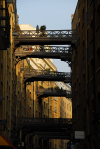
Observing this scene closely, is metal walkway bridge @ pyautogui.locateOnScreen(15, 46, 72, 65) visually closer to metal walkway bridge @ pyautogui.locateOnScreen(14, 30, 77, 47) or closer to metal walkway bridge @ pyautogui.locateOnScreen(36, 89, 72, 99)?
metal walkway bridge @ pyautogui.locateOnScreen(14, 30, 77, 47)

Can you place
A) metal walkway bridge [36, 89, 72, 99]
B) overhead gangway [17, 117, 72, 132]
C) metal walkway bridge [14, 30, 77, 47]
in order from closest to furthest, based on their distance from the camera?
1. metal walkway bridge [14, 30, 77, 47]
2. overhead gangway [17, 117, 72, 132]
3. metal walkway bridge [36, 89, 72, 99]

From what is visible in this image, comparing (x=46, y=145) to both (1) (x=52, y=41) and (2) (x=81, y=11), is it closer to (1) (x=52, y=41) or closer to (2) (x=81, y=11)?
(1) (x=52, y=41)

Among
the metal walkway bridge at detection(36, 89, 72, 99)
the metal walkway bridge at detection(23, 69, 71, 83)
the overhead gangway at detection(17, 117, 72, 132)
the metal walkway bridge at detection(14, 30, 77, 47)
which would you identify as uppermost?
the metal walkway bridge at detection(14, 30, 77, 47)

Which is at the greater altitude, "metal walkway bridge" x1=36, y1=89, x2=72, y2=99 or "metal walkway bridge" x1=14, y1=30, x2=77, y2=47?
"metal walkway bridge" x1=14, y1=30, x2=77, y2=47

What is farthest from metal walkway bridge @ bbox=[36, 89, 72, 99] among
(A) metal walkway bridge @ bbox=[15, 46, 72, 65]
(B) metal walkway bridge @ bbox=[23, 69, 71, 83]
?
(A) metal walkway bridge @ bbox=[15, 46, 72, 65]

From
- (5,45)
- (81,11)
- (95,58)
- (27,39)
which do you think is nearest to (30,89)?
(27,39)

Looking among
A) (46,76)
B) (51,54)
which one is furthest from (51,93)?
(51,54)

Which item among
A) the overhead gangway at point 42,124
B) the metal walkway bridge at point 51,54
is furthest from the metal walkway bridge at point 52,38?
the overhead gangway at point 42,124

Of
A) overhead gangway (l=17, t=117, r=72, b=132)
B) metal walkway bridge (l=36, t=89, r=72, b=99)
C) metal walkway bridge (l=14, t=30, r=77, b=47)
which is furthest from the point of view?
metal walkway bridge (l=36, t=89, r=72, b=99)

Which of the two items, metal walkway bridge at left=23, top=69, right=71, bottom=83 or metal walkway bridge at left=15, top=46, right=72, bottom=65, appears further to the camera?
metal walkway bridge at left=23, top=69, right=71, bottom=83

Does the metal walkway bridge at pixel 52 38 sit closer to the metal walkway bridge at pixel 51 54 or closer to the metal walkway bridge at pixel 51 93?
the metal walkway bridge at pixel 51 54

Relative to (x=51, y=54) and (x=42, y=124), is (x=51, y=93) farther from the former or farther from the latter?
(x=51, y=54)

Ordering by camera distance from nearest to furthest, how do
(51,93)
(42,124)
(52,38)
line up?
(52,38) → (42,124) → (51,93)

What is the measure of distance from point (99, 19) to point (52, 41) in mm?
18182
